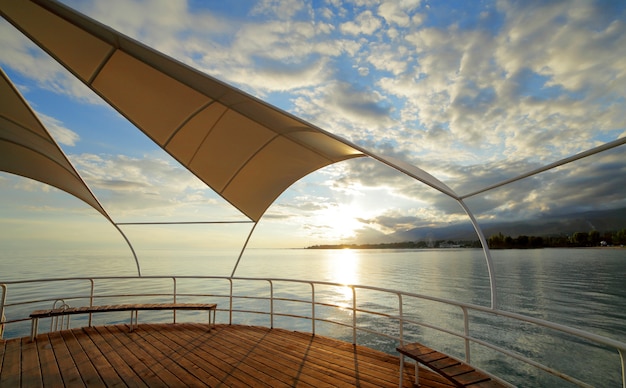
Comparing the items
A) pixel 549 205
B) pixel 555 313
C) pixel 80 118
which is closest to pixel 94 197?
pixel 80 118

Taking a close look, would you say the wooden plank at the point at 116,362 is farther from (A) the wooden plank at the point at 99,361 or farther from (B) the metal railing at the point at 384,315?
(B) the metal railing at the point at 384,315

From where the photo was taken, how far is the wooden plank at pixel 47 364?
4043mm

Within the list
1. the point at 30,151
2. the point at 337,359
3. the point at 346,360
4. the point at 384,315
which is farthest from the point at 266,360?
the point at 30,151

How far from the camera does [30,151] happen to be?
6.47 m

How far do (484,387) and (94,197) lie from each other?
7.58 meters

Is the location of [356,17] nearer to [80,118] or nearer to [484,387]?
[484,387]

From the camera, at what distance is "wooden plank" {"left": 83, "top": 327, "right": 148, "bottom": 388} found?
13.3ft

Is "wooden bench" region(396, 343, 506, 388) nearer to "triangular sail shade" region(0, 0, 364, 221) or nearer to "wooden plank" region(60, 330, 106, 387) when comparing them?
"triangular sail shade" region(0, 0, 364, 221)

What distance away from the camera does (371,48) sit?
22.4 feet

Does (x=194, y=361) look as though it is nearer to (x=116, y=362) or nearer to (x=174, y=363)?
(x=174, y=363)

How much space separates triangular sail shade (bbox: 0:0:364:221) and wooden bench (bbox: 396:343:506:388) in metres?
2.49

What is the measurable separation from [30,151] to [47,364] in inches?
165

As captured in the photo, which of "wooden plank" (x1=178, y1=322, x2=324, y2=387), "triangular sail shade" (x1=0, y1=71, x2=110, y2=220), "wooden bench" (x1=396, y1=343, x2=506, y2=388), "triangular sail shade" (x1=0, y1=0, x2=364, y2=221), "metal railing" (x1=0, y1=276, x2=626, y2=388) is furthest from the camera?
"triangular sail shade" (x1=0, y1=71, x2=110, y2=220)

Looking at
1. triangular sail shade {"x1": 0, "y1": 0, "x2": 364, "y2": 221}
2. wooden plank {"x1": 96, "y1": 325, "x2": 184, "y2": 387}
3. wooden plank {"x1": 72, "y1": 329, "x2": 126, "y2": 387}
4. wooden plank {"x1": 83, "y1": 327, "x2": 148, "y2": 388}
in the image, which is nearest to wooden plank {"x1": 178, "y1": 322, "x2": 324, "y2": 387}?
wooden plank {"x1": 96, "y1": 325, "x2": 184, "y2": 387}
